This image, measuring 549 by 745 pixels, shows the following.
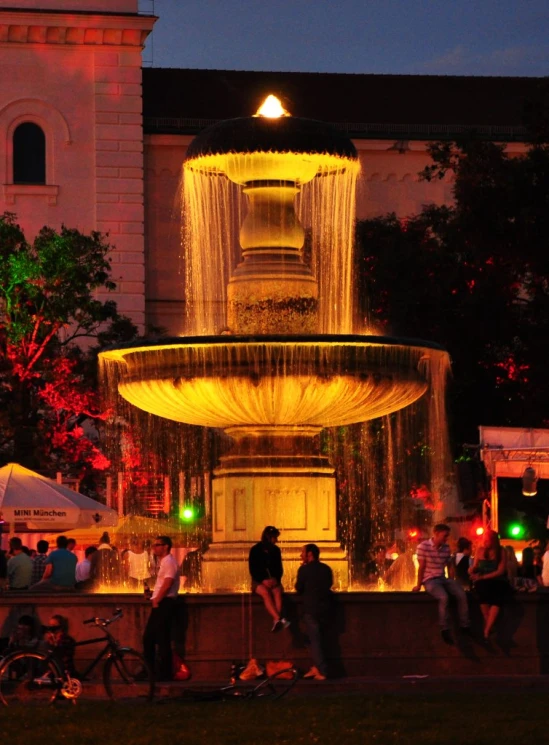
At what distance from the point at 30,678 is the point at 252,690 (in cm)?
173

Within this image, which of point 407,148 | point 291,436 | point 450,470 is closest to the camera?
point 291,436

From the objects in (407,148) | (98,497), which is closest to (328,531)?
(98,497)

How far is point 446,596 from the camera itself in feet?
55.6

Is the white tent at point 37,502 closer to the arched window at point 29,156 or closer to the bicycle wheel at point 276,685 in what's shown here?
the bicycle wheel at point 276,685

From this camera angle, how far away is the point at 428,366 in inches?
754

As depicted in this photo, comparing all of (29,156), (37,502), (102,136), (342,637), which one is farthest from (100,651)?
(29,156)

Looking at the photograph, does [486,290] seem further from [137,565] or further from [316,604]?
[316,604]

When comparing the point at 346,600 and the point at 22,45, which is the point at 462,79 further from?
the point at 346,600

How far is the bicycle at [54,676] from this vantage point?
15.8 m

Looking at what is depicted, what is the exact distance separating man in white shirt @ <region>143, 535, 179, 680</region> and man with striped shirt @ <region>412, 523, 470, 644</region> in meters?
2.12

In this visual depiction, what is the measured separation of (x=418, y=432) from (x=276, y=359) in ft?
63.6

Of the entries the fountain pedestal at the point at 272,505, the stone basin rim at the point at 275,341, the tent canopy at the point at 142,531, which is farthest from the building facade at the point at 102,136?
the stone basin rim at the point at 275,341

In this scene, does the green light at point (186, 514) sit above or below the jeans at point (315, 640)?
above

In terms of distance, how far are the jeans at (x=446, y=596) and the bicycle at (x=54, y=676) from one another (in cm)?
256
